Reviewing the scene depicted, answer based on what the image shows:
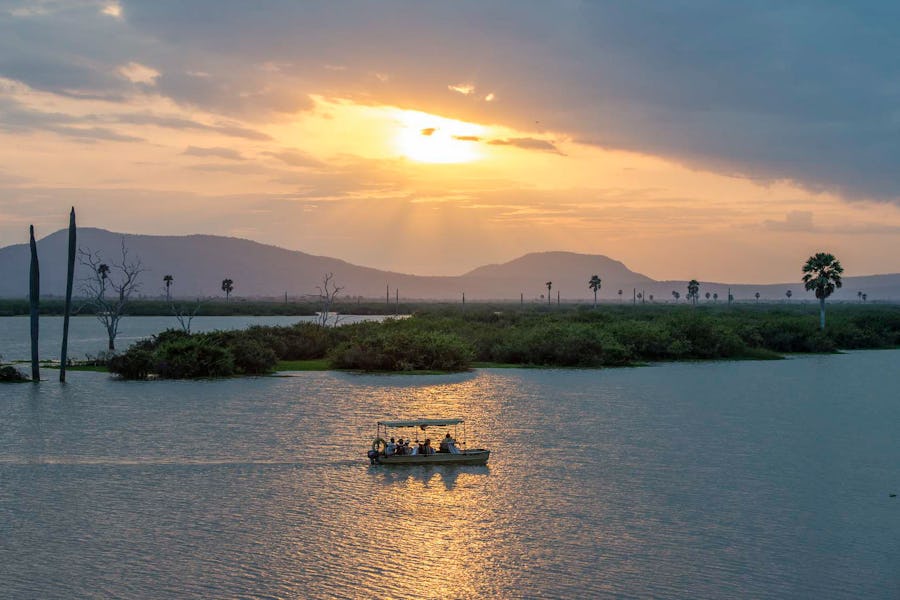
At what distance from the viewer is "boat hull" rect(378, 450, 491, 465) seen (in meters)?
32.9

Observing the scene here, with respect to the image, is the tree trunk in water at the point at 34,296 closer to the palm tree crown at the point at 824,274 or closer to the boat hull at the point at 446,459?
the boat hull at the point at 446,459

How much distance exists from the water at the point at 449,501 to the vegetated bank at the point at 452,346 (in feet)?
35.9

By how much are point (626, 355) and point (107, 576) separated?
58.7 m

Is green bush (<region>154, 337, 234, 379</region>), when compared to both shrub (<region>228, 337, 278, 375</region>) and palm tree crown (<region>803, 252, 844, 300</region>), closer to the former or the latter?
shrub (<region>228, 337, 278, 375</region>)

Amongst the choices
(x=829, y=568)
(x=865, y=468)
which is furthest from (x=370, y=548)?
(x=865, y=468)

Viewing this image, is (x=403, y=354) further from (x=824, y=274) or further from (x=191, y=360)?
(x=824, y=274)

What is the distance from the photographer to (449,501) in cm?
2805

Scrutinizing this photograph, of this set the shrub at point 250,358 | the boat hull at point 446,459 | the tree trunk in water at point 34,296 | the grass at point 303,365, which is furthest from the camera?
the grass at point 303,365

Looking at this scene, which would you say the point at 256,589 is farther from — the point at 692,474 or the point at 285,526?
the point at 692,474

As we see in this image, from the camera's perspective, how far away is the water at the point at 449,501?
20922mm

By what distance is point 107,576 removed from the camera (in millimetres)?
20938

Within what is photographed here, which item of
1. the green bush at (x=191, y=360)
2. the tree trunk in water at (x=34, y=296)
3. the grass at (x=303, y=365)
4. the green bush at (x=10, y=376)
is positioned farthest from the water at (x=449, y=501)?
the grass at (x=303, y=365)

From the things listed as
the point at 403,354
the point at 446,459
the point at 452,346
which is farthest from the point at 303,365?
the point at 446,459

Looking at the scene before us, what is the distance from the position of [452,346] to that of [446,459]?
34897 millimetres
